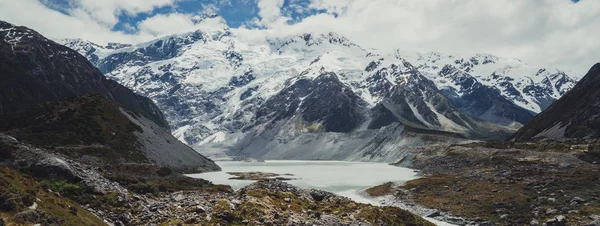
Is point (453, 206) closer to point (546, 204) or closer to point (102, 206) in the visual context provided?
point (546, 204)

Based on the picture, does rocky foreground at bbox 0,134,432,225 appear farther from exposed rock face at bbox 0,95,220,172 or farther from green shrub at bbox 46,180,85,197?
exposed rock face at bbox 0,95,220,172

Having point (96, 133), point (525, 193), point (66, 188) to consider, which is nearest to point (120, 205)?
point (66, 188)

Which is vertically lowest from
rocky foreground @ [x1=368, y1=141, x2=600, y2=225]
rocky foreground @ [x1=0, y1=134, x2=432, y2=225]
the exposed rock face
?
rocky foreground @ [x1=368, y1=141, x2=600, y2=225]

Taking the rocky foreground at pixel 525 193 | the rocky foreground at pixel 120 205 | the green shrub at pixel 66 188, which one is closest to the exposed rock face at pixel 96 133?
the rocky foreground at pixel 120 205

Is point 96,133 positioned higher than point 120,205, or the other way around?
point 96,133

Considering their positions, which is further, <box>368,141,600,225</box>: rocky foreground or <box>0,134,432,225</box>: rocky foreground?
<box>368,141,600,225</box>: rocky foreground

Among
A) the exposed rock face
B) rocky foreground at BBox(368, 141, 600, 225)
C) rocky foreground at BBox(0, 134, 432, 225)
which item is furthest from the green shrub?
the exposed rock face

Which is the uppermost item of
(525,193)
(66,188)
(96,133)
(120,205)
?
(96,133)

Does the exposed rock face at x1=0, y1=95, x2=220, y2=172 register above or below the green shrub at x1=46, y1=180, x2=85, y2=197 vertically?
above

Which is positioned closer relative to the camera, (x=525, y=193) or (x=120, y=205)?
(x=120, y=205)

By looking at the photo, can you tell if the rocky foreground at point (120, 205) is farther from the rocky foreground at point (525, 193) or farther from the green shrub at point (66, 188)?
the rocky foreground at point (525, 193)

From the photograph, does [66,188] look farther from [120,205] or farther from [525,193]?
[525,193]
